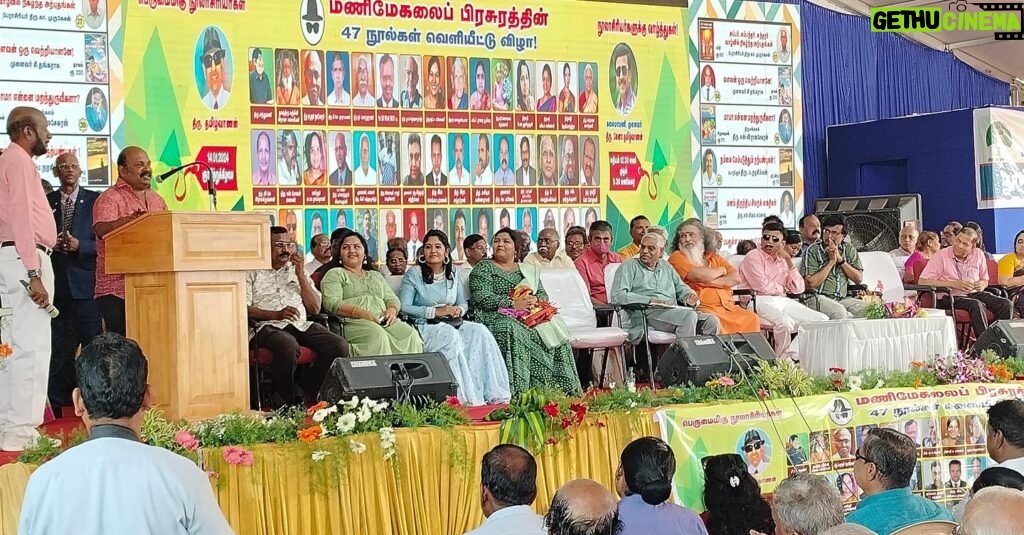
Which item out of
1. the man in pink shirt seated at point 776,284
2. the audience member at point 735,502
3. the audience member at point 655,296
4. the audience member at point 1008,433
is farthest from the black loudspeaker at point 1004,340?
the audience member at point 735,502

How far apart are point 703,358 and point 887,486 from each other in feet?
7.28

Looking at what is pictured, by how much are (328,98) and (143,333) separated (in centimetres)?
466

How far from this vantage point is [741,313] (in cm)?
770

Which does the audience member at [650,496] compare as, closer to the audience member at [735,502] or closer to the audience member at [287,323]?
the audience member at [735,502]

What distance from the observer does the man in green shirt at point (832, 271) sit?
8.36 meters

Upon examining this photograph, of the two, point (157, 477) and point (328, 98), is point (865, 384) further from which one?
point (328, 98)

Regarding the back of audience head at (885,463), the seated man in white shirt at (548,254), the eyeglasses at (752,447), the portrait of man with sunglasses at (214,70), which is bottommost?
the eyeglasses at (752,447)

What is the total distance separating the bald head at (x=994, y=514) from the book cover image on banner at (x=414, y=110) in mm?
7105

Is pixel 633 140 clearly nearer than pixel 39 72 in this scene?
No

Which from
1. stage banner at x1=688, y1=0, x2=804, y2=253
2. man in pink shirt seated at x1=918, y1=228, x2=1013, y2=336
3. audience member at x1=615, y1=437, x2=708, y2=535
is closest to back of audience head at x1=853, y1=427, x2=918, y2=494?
audience member at x1=615, y1=437, x2=708, y2=535

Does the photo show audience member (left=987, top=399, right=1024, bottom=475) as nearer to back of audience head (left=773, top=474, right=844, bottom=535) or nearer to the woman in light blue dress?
back of audience head (left=773, top=474, right=844, bottom=535)

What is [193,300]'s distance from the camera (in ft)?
15.3

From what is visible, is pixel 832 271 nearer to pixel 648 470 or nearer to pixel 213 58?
pixel 213 58

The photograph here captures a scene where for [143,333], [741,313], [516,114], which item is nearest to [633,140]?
[516,114]
